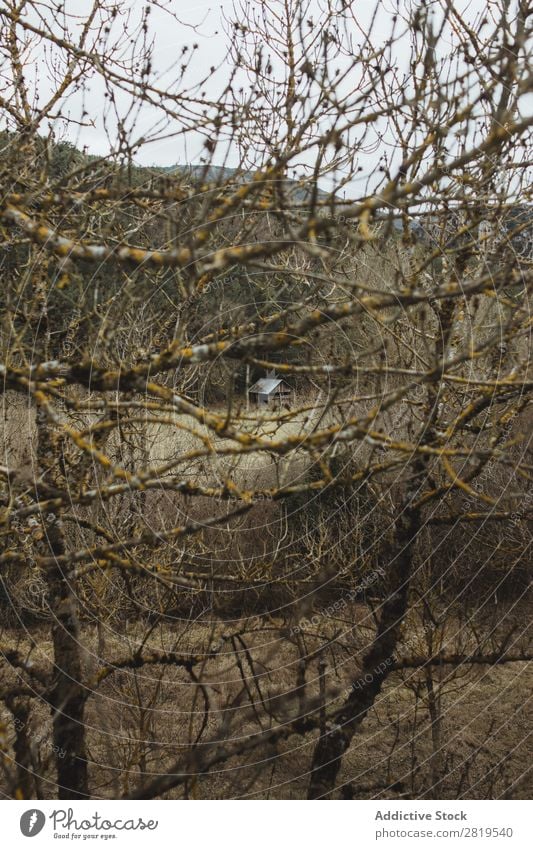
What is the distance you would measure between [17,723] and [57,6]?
4132 millimetres

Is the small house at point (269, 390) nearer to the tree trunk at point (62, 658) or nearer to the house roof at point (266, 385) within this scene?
the house roof at point (266, 385)

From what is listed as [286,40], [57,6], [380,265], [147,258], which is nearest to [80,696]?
[147,258]

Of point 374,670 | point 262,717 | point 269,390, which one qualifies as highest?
point 269,390

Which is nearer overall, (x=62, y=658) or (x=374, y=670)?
(x=62, y=658)

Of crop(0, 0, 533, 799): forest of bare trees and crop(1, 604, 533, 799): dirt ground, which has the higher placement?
crop(0, 0, 533, 799): forest of bare trees
